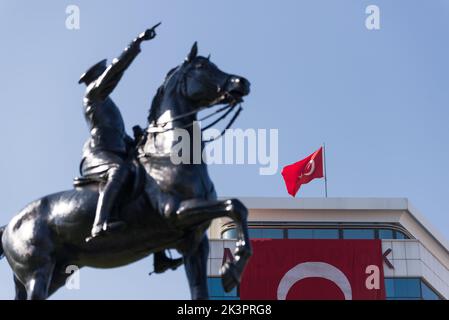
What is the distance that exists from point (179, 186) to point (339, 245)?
60.2 metres

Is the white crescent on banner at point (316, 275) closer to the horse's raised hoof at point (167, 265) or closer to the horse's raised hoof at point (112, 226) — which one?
the horse's raised hoof at point (167, 265)

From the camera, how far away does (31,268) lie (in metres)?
15.0

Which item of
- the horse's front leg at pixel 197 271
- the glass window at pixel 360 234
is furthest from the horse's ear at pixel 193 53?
the glass window at pixel 360 234

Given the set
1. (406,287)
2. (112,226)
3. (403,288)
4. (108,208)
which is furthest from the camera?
(403,288)

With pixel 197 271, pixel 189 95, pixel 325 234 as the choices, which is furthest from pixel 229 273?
pixel 325 234

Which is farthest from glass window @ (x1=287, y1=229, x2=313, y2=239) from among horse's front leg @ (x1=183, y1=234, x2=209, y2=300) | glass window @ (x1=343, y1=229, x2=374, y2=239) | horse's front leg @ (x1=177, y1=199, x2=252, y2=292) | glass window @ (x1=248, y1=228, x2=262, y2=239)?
horse's front leg @ (x1=177, y1=199, x2=252, y2=292)

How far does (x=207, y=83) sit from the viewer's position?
14906mm

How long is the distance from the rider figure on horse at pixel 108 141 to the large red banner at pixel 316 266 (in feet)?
189

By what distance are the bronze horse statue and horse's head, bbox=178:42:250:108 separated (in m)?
0.01

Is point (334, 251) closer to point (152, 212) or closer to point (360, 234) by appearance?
point (360, 234)

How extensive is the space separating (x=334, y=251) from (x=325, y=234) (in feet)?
8.85

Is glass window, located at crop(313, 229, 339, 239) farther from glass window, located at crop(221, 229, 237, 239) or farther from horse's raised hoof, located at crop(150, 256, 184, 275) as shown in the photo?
horse's raised hoof, located at crop(150, 256, 184, 275)

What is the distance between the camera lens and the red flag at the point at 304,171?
74062 millimetres
